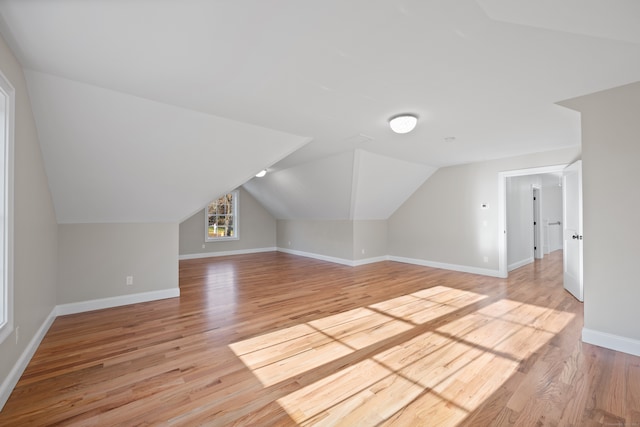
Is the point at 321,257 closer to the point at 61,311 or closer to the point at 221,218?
the point at 221,218

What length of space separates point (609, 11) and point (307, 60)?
1727 millimetres

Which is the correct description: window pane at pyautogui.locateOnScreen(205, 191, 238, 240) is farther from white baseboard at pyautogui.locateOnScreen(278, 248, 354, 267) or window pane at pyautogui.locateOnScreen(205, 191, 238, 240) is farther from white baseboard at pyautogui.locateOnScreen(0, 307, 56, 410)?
white baseboard at pyautogui.locateOnScreen(0, 307, 56, 410)

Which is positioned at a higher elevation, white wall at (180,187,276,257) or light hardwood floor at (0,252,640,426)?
white wall at (180,187,276,257)

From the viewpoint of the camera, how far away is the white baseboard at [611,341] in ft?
7.63

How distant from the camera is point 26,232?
2.16 metres

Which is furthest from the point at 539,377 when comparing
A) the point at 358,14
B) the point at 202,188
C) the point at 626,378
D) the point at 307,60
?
the point at 202,188

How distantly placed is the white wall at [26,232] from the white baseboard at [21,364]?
0.04 feet

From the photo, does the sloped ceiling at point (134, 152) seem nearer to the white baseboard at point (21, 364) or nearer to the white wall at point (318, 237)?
the white baseboard at point (21, 364)

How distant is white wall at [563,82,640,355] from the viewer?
7.68 ft

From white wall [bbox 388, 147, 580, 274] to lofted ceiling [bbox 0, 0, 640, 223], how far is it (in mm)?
964

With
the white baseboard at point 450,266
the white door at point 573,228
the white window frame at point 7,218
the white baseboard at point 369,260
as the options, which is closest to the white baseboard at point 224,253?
the white baseboard at point 369,260

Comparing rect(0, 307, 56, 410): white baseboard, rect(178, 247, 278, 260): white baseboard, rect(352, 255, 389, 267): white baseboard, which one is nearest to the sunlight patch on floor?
rect(0, 307, 56, 410): white baseboard

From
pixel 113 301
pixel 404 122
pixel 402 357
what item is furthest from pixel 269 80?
pixel 113 301

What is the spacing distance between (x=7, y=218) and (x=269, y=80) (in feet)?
6.80
